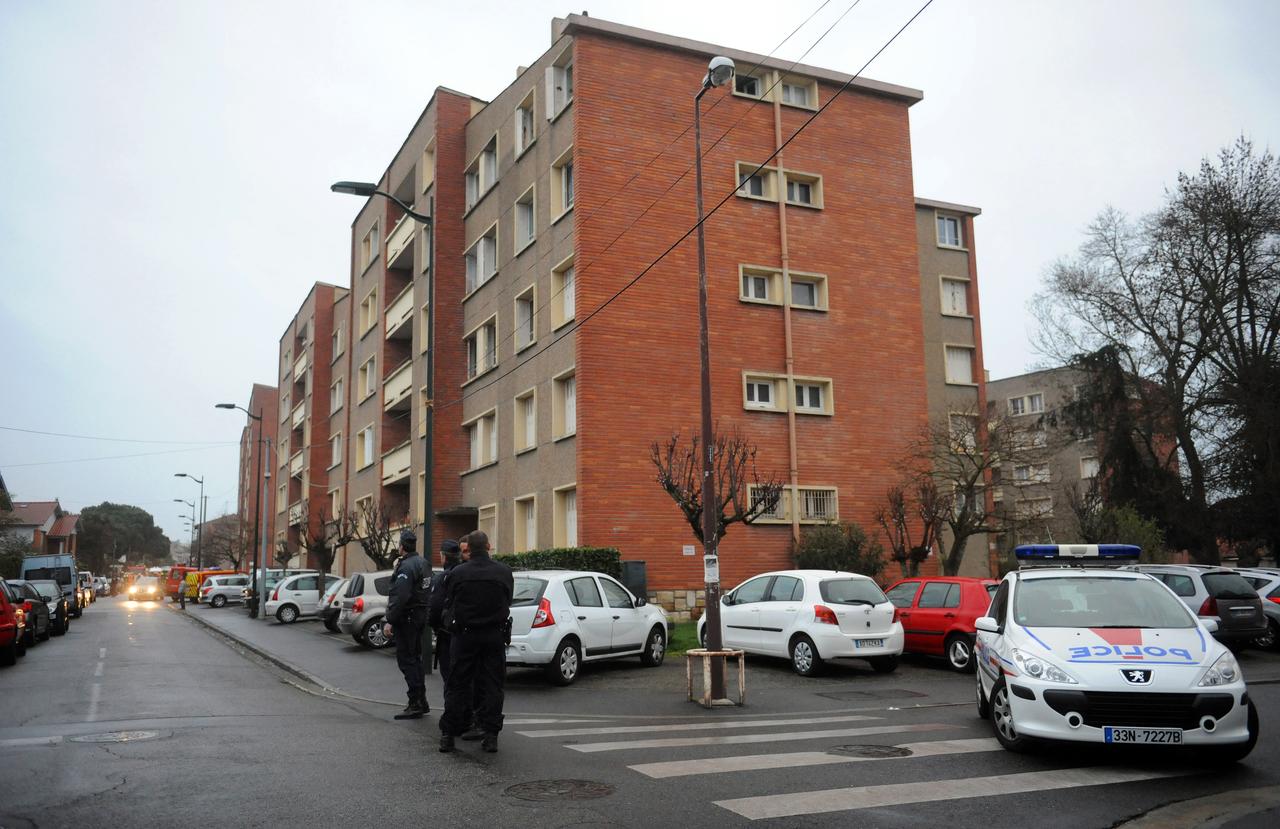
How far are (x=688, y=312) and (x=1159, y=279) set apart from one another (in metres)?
17.8

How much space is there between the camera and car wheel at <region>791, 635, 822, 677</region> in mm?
14938

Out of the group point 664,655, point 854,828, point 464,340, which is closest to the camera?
point 854,828

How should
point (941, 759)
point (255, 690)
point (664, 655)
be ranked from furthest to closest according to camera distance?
point (664, 655), point (255, 690), point (941, 759)

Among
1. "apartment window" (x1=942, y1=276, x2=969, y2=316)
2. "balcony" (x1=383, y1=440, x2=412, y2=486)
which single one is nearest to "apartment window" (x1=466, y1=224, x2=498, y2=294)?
"balcony" (x1=383, y1=440, x2=412, y2=486)

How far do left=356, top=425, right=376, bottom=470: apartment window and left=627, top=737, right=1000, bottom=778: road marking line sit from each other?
35.3 meters

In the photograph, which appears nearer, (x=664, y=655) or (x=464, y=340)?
(x=664, y=655)

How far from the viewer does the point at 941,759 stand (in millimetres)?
8039

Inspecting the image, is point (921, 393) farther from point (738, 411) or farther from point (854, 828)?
point (854, 828)

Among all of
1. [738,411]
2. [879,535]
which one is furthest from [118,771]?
[879,535]

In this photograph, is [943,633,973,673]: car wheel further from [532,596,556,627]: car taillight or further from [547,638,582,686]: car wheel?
[532,596,556,627]: car taillight

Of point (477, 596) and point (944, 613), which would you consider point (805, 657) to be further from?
point (477, 596)

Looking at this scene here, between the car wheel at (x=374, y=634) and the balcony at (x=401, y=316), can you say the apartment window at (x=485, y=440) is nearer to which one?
the balcony at (x=401, y=316)

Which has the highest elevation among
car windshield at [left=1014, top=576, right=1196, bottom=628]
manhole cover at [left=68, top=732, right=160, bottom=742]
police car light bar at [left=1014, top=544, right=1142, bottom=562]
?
police car light bar at [left=1014, top=544, right=1142, bottom=562]

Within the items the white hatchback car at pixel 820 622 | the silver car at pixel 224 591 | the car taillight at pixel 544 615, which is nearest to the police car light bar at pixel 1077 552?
the white hatchback car at pixel 820 622
